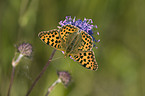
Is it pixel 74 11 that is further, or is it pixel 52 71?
pixel 74 11

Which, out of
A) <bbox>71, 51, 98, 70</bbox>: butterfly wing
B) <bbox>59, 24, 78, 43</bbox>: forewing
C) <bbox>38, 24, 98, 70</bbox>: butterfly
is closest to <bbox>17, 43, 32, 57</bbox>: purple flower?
<bbox>38, 24, 98, 70</bbox>: butterfly

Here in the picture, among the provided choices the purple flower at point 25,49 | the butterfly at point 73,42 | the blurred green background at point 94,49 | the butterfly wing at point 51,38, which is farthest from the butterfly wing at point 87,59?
the blurred green background at point 94,49


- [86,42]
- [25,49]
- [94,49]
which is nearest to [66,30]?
→ [86,42]

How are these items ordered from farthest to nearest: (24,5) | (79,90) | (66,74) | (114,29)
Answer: (114,29) < (79,90) < (24,5) < (66,74)

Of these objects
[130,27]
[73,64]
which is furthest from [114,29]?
[73,64]

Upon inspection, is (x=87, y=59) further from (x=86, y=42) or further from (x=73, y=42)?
(x=73, y=42)

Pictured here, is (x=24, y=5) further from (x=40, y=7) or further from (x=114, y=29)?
(x=114, y=29)

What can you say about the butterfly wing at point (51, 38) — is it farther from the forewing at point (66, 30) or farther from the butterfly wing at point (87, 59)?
the butterfly wing at point (87, 59)
